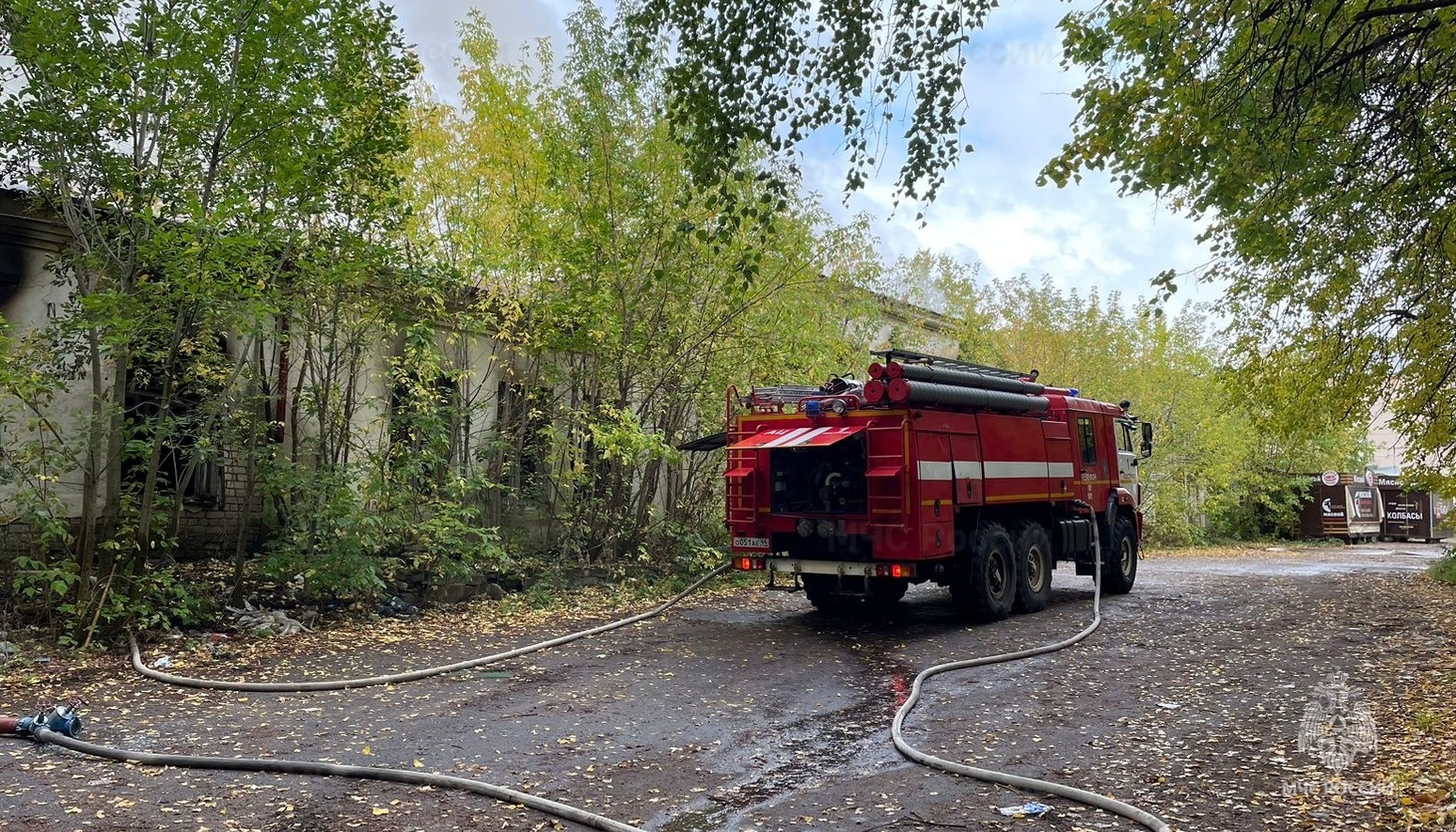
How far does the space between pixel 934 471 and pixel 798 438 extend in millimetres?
1423

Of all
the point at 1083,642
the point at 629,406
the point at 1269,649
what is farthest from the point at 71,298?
the point at 1269,649

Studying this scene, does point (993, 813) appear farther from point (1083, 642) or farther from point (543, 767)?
point (1083, 642)

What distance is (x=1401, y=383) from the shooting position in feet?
36.3

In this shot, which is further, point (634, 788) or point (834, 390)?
point (834, 390)

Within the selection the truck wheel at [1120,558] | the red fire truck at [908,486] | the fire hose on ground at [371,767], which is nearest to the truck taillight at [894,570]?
the red fire truck at [908,486]

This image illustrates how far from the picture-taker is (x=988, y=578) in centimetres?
1057

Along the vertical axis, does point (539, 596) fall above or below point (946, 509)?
below

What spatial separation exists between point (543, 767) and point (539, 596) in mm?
6791

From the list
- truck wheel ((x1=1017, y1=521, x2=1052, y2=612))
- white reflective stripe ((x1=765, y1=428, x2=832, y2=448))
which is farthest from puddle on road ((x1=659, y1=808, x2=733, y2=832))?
truck wheel ((x1=1017, y1=521, x2=1052, y2=612))

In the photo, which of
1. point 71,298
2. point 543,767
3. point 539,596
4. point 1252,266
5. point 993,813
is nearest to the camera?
point 993,813

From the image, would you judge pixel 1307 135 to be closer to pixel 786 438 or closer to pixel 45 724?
pixel 786 438

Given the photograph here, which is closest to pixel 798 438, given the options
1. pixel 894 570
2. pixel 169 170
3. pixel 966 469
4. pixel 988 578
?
pixel 894 570

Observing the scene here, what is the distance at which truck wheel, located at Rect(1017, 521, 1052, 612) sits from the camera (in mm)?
11242

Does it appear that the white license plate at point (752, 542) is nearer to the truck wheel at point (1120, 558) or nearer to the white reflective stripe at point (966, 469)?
the white reflective stripe at point (966, 469)
